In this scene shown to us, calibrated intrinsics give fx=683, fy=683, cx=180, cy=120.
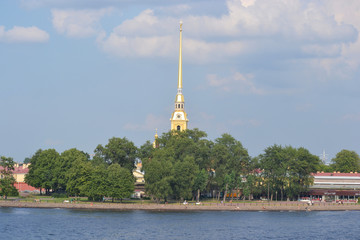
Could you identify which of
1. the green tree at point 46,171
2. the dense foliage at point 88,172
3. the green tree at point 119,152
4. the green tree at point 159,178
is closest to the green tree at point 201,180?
the green tree at point 159,178

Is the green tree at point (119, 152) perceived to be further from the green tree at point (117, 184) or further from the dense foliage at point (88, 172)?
the green tree at point (117, 184)

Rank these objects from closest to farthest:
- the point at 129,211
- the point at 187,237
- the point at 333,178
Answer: the point at 187,237 → the point at 129,211 → the point at 333,178

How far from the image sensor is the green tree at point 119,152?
145000 mm

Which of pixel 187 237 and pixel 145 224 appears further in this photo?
pixel 145 224

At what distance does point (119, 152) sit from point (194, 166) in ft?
59.2

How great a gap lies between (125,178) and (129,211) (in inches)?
379

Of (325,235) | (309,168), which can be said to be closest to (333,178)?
(309,168)

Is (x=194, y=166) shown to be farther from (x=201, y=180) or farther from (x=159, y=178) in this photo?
(x=159, y=178)

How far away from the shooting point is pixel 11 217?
110 meters

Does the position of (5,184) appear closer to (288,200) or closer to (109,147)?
(109,147)

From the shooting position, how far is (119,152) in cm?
14438

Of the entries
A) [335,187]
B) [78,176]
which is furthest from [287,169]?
[78,176]

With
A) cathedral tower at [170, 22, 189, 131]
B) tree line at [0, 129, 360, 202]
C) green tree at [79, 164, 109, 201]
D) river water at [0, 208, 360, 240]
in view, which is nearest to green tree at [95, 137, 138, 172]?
tree line at [0, 129, 360, 202]

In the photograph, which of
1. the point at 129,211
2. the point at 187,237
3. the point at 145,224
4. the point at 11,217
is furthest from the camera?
the point at 129,211
